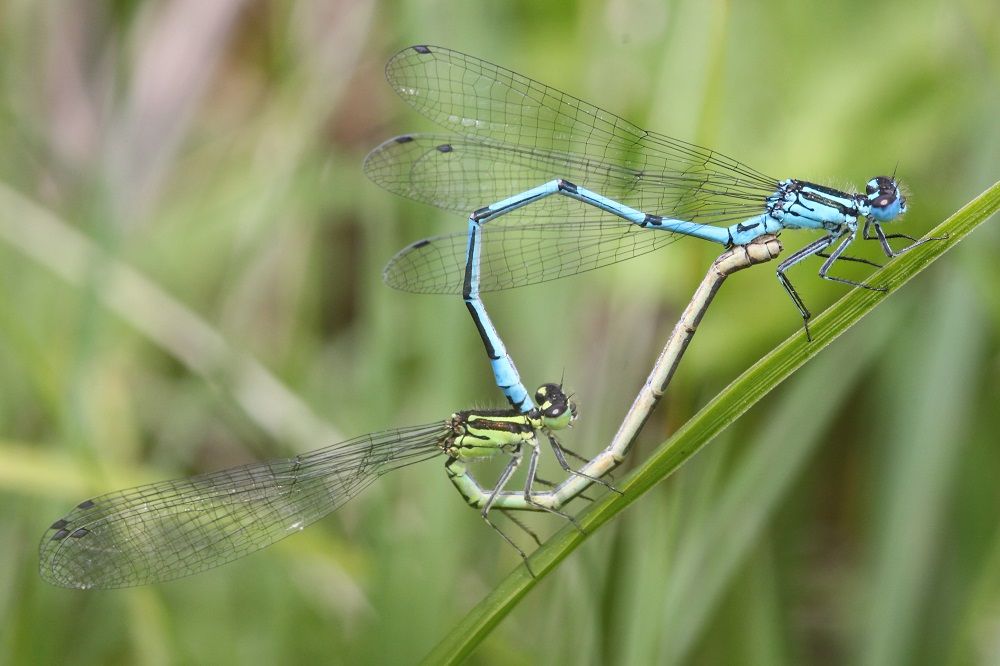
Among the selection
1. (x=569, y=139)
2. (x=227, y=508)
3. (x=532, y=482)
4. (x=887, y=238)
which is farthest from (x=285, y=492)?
(x=887, y=238)

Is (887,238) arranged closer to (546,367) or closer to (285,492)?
(546,367)

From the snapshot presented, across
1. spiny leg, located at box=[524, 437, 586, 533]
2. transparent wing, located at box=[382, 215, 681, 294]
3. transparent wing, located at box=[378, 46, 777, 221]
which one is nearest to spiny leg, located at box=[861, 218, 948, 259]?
transparent wing, located at box=[378, 46, 777, 221]

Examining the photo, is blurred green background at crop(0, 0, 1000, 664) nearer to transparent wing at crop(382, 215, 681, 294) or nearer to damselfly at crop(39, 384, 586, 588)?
damselfly at crop(39, 384, 586, 588)

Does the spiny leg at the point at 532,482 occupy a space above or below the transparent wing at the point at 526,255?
below

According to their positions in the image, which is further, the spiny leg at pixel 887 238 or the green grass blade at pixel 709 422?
the spiny leg at pixel 887 238

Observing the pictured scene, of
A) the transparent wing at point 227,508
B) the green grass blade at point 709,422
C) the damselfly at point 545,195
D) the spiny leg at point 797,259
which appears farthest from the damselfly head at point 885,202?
the transparent wing at point 227,508

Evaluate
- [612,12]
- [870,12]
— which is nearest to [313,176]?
[612,12]

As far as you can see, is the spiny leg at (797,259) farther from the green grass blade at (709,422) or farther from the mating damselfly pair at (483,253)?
the green grass blade at (709,422)

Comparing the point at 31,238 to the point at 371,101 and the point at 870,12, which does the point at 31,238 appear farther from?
the point at 870,12
